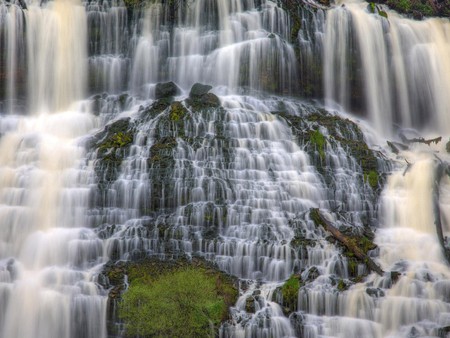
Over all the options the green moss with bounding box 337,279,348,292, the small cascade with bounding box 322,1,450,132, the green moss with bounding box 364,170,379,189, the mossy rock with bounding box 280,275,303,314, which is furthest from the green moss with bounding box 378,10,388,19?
the mossy rock with bounding box 280,275,303,314

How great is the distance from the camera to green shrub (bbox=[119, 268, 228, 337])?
1485cm

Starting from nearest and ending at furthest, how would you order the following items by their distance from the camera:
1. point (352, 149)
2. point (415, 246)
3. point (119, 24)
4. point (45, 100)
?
point (415, 246), point (352, 149), point (45, 100), point (119, 24)

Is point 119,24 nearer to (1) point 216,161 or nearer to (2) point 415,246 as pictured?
(1) point 216,161

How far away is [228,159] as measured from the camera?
2027cm

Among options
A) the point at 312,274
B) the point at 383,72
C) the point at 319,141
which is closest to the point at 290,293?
the point at 312,274

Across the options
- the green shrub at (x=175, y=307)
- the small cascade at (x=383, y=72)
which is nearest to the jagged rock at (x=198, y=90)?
the small cascade at (x=383, y=72)

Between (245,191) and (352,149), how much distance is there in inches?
204

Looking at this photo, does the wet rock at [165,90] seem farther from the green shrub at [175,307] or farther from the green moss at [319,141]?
the green shrub at [175,307]

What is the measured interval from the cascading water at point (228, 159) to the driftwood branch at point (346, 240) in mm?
278

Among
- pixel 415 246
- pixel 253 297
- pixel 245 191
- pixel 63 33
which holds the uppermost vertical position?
pixel 63 33

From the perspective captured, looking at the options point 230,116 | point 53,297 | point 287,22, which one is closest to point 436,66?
point 287,22

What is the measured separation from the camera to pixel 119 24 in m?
26.8

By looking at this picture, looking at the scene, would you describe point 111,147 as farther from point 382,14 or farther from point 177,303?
point 382,14

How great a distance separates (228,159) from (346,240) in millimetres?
5287
